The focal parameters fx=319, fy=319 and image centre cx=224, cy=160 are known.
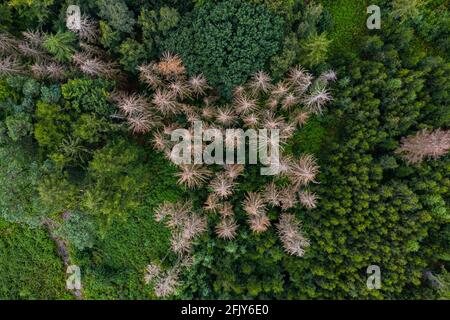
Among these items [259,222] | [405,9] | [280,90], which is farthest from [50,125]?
[405,9]

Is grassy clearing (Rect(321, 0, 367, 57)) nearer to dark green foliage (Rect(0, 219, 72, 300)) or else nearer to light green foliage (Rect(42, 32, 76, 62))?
light green foliage (Rect(42, 32, 76, 62))

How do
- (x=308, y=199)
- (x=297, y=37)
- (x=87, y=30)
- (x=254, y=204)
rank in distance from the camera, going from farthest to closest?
(x=297, y=37), (x=87, y=30), (x=308, y=199), (x=254, y=204)

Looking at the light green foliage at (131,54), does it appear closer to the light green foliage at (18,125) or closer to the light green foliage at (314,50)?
the light green foliage at (18,125)

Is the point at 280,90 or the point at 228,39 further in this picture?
the point at 280,90

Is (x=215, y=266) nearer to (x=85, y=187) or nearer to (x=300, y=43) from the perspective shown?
(x=85, y=187)

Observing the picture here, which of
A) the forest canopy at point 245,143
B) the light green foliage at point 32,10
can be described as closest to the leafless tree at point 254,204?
the forest canopy at point 245,143

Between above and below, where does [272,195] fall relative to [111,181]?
below

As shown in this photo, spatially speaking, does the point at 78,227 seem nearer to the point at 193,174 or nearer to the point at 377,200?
the point at 193,174

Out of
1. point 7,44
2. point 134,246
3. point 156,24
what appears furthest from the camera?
point 134,246
